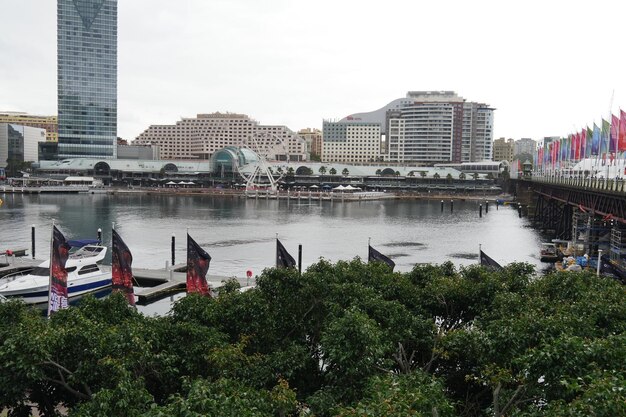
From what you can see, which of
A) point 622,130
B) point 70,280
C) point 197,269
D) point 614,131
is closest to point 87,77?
point 70,280

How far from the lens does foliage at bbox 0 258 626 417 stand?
472 inches

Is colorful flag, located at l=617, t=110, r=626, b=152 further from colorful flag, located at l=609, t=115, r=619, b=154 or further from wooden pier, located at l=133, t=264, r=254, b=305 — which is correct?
wooden pier, located at l=133, t=264, r=254, b=305

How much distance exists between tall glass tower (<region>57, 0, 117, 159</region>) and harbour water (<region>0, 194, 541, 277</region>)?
65076mm

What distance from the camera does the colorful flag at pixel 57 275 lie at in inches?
1021

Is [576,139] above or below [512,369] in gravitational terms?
above

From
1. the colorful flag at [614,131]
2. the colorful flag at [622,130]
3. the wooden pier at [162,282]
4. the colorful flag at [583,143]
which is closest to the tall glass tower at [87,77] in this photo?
the colorful flag at [583,143]

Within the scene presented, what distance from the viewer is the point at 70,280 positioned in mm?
37531

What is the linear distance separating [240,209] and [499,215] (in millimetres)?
51658

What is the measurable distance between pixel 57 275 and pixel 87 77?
186 m

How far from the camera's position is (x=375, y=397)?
38.1 feet

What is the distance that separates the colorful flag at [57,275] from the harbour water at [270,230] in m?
24.2

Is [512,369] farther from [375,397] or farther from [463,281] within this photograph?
[463,281]

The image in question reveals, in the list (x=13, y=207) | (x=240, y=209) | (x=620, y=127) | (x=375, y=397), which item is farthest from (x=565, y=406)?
(x=13, y=207)

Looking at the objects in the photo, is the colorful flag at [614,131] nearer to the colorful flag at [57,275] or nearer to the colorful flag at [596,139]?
the colorful flag at [596,139]
